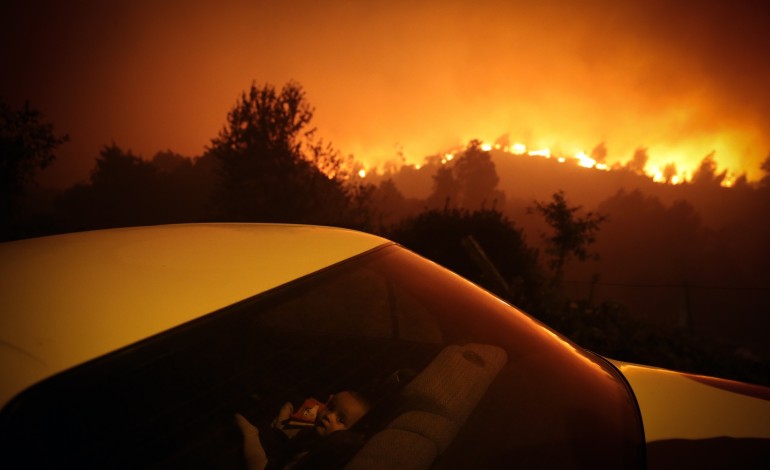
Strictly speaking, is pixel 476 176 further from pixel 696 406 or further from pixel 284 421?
pixel 284 421

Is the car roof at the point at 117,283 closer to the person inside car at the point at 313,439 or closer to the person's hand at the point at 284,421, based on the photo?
the person inside car at the point at 313,439

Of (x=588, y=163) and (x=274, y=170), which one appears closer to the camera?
(x=274, y=170)

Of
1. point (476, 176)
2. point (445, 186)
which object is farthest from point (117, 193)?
point (476, 176)

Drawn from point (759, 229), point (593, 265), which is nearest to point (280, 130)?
point (593, 265)

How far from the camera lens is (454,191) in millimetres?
71625

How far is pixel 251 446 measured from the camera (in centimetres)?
129

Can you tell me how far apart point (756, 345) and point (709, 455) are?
1964 inches

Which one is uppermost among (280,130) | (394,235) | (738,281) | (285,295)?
(280,130)

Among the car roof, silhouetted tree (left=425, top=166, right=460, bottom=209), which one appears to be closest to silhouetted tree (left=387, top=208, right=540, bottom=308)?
the car roof

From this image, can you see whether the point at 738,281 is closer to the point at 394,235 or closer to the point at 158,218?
the point at 394,235

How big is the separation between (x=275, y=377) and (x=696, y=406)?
6.02 feet

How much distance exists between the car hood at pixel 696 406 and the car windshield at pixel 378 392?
7 cm

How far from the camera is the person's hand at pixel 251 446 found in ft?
4.02

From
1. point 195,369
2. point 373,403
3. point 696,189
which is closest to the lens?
point 373,403
